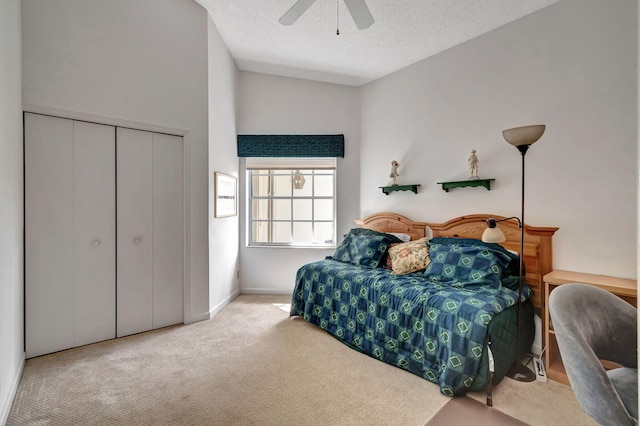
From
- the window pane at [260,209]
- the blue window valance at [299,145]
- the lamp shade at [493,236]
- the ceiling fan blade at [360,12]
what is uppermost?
the ceiling fan blade at [360,12]

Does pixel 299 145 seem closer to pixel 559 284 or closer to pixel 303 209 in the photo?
pixel 303 209

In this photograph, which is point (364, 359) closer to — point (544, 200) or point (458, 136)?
point (544, 200)

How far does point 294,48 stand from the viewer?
335 centimetres

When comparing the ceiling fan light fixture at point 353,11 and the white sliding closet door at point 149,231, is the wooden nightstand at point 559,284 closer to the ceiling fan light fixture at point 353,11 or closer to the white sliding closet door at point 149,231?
the ceiling fan light fixture at point 353,11

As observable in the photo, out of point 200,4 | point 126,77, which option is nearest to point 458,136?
point 200,4

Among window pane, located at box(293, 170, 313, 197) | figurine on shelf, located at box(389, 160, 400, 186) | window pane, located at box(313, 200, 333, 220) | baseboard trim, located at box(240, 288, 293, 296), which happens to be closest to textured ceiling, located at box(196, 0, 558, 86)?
figurine on shelf, located at box(389, 160, 400, 186)

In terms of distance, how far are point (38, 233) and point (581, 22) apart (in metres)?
4.52

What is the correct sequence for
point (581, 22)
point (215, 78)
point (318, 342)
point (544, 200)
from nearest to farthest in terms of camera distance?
point (581, 22) → point (544, 200) → point (318, 342) → point (215, 78)

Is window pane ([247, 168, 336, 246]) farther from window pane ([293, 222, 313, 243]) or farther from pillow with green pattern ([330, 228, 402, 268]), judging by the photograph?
pillow with green pattern ([330, 228, 402, 268])

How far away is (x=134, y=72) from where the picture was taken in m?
2.71

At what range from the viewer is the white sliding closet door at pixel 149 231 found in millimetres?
2754

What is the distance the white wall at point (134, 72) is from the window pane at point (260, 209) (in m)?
1.11

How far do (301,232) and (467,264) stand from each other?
2.29 metres

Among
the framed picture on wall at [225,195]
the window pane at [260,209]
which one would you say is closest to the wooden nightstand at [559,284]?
the framed picture on wall at [225,195]
